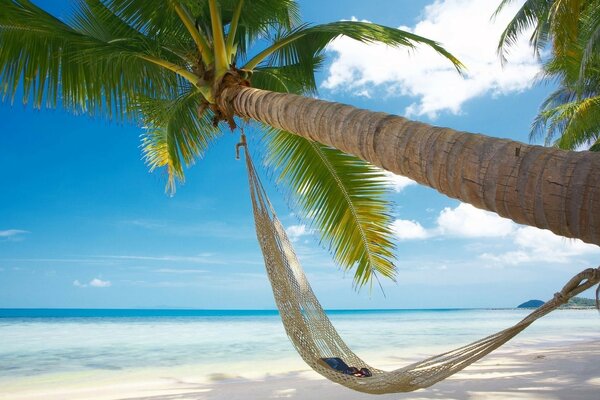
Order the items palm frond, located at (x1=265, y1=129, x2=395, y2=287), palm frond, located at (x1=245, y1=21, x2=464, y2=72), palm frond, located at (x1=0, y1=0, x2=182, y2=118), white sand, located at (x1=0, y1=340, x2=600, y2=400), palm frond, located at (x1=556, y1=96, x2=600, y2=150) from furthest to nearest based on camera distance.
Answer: palm frond, located at (x1=556, y1=96, x2=600, y2=150) < white sand, located at (x1=0, y1=340, x2=600, y2=400) < palm frond, located at (x1=265, y1=129, x2=395, y2=287) < palm frond, located at (x1=245, y1=21, x2=464, y2=72) < palm frond, located at (x1=0, y1=0, x2=182, y2=118)

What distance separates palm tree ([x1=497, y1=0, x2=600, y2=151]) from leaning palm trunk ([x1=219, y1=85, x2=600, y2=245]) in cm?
302

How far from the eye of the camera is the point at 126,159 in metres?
20.8

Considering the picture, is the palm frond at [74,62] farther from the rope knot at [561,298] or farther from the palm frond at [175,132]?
the rope knot at [561,298]

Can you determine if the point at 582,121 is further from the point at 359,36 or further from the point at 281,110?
the point at 281,110

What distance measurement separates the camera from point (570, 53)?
5.14 metres

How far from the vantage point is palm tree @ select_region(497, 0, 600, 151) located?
157 inches

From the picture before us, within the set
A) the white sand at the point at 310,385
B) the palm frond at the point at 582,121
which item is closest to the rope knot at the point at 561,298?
the white sand at the point at 310,385

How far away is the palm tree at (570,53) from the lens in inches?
157

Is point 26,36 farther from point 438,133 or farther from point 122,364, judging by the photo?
point 122,364

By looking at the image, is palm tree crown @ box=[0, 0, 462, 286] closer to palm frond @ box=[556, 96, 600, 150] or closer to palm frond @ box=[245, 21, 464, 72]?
palm frond @ box=[245, 21, 464, 72]

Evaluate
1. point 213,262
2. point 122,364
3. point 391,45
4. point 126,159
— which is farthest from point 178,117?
point 213,262

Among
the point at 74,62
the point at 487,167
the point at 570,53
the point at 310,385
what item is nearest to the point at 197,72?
the point at 74,62

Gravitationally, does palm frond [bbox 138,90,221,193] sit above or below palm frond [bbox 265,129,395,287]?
above

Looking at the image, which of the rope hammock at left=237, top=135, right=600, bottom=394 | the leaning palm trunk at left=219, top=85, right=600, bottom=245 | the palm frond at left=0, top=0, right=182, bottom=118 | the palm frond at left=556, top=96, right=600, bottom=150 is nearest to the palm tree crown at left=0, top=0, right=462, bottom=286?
the palm frond at left=0, top=0, right=182, bottom=118
